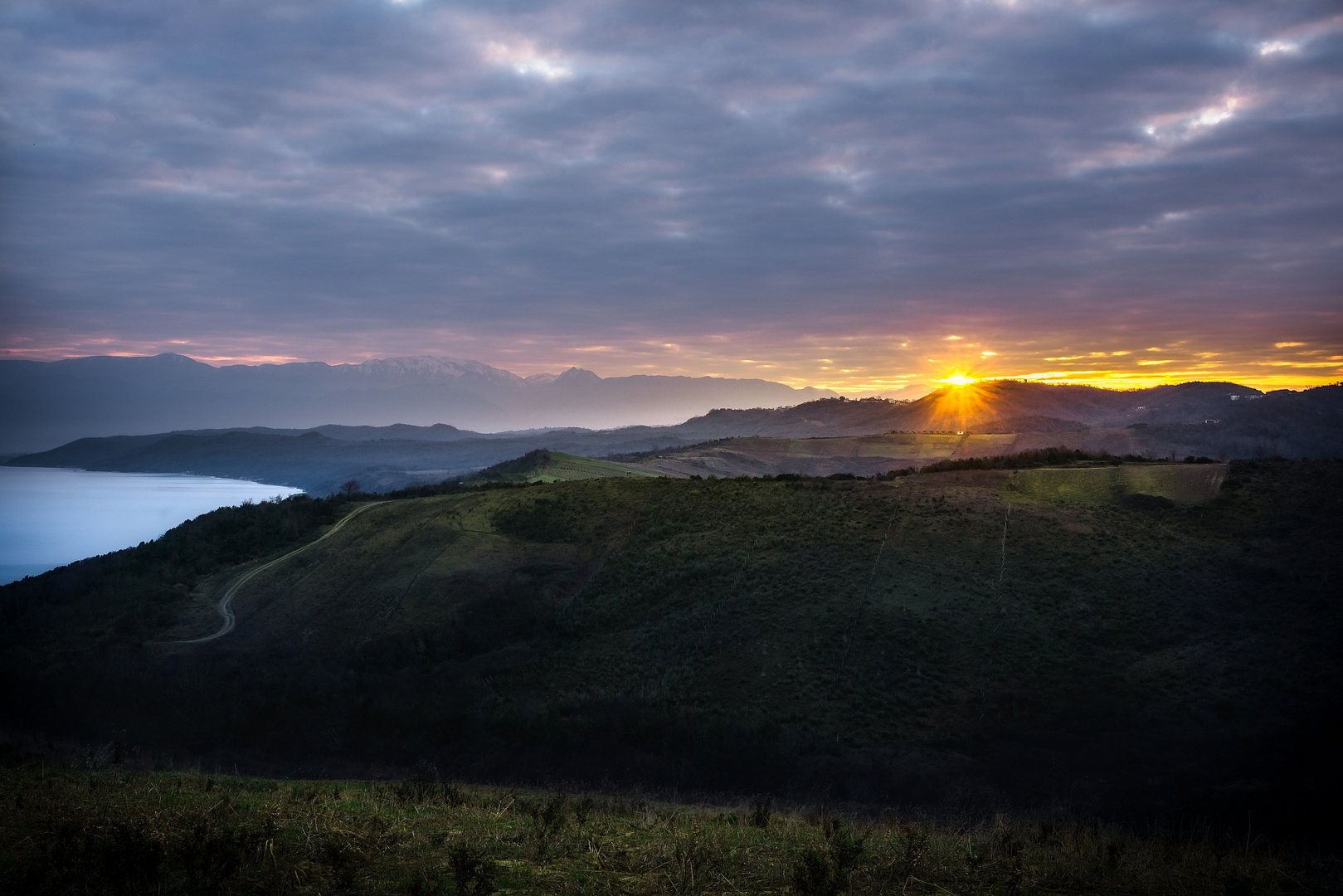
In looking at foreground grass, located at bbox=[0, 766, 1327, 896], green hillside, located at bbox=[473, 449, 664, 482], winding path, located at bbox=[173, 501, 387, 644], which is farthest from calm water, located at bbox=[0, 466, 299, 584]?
foreground grass, located at bbox=[0, 766, 1327, 896]

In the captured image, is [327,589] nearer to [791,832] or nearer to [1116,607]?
[791,832]

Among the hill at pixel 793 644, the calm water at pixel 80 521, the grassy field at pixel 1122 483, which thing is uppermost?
the grassy field at pixel 1122 483

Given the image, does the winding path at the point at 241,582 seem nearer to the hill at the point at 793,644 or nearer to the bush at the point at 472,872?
the hill at the point at 793,644

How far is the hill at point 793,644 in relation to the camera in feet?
75.7

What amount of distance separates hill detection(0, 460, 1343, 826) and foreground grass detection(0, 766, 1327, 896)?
12.7 metres

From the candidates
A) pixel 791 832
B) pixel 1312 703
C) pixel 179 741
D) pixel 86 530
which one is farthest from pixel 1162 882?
pixel 86 530

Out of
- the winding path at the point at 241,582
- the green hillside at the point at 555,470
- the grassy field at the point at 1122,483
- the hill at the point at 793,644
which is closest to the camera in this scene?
the hill at the point at 793,644

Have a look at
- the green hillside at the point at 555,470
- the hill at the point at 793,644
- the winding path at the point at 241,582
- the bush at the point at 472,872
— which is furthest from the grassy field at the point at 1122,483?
the winding path at the point at 241,582

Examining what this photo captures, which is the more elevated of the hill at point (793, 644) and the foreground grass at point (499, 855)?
the foreground grass at point (499, 855)

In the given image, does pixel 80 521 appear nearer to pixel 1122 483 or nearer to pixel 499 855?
pixel 1122 483

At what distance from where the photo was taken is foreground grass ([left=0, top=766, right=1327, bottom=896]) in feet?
23.4

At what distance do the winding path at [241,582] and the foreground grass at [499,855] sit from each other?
33187 mm

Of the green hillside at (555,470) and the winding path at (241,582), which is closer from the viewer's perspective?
the winding path at (241,582)

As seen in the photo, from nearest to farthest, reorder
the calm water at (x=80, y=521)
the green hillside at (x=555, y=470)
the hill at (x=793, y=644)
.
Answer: the hill at (x=793, y=644) < the green hillside at (x=555, y=470) < the calm water at (x=80, y=521)
